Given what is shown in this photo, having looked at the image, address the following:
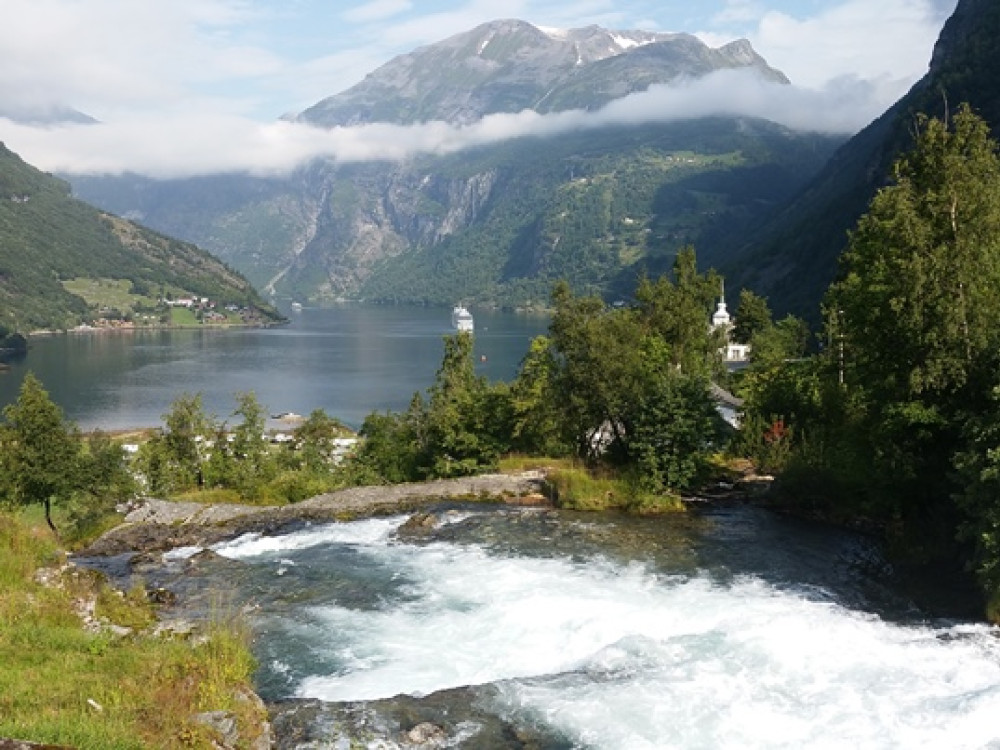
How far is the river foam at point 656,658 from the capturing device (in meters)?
14.1

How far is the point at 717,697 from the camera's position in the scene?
15.1 metres

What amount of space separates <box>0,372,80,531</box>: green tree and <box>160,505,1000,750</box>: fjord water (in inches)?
431

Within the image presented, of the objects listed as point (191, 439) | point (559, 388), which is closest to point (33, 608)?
point (559, 388)

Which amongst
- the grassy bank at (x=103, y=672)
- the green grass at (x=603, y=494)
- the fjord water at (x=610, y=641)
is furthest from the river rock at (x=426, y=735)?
the green grass at (x=603, y=494)

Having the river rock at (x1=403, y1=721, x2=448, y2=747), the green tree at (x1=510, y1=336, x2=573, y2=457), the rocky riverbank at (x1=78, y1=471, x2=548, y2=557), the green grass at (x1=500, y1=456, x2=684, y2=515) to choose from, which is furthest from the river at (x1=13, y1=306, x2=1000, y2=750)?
the green tree at (x1=510, y1=336, x2=573, y2=457)

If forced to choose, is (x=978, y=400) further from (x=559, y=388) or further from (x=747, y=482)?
(x=559, y=388)

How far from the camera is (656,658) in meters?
16.9

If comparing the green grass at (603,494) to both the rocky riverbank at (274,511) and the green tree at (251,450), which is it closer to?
the rocky riverbank at (274,511)

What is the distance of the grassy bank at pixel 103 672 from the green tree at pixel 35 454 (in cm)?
1390

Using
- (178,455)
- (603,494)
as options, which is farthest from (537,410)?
(178,455)

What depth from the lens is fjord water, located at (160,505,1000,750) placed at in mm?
14211

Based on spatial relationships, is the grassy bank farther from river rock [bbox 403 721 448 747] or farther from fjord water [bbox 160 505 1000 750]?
river rock [bbox 403 721 448 747]

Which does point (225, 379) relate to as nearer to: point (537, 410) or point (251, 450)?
point (251, 450)

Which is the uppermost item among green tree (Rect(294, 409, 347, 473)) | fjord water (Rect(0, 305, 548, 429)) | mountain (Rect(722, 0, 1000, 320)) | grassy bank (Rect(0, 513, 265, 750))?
mountain (Rect(722, 0, 1000, 320))
